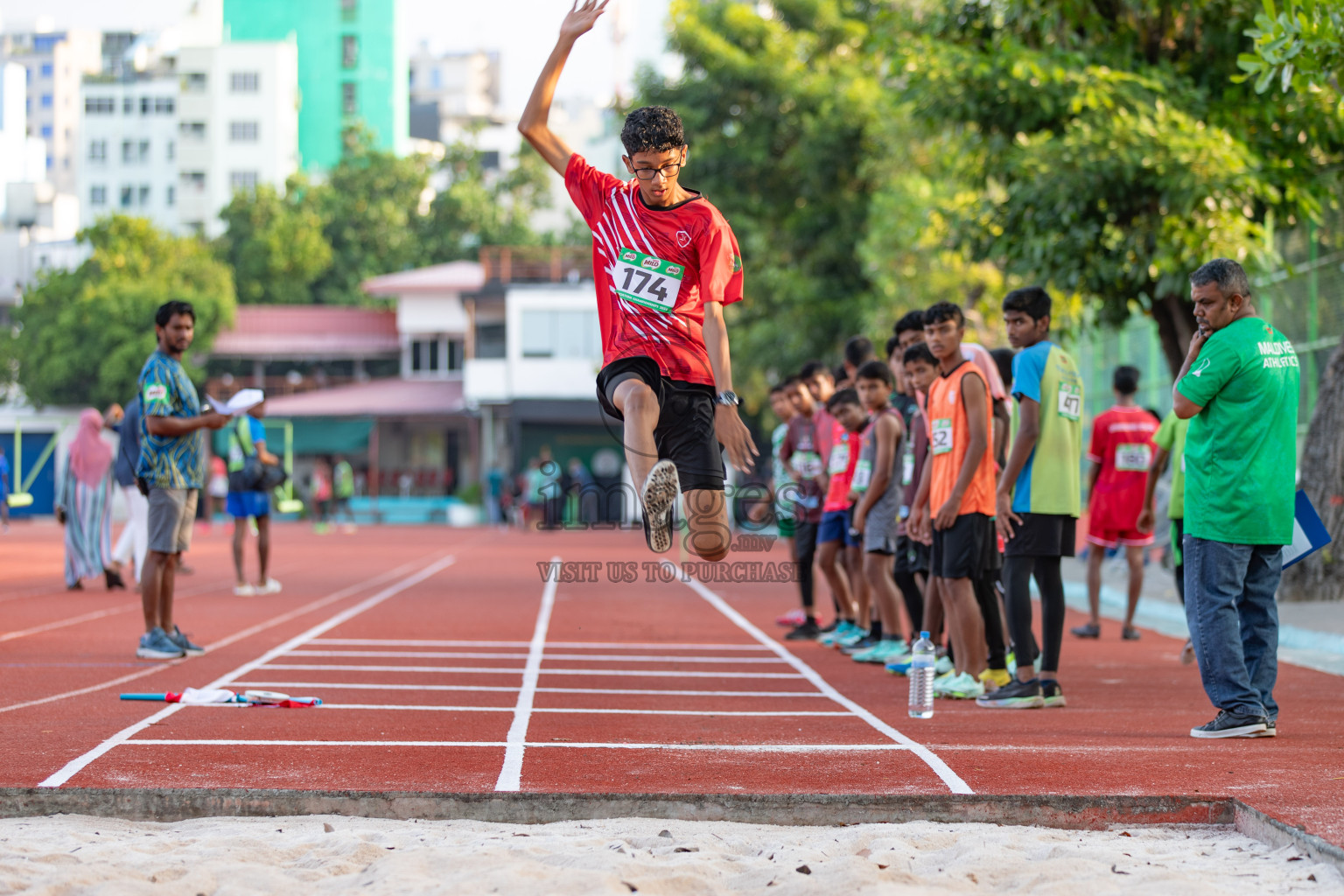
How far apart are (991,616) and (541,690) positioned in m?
2.51

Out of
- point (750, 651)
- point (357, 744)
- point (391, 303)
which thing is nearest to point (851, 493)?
point (750, 651)

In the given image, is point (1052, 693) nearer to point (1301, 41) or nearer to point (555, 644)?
point (1301, 41)

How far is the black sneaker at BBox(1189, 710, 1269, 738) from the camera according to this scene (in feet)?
19.5

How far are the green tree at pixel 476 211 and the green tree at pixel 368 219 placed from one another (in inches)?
38.2

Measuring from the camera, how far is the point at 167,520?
8.20 m

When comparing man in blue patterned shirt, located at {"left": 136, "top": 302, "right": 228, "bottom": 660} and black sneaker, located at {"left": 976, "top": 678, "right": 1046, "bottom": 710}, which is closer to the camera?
black sneaker, located at {"left": 976, "top": 678, "right": 1046, "bottom": 710}

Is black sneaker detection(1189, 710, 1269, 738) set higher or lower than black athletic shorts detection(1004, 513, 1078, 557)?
lower

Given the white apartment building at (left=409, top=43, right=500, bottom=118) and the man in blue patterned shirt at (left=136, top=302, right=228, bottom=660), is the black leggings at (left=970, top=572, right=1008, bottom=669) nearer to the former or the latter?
the man in blue patterned shirt at (left=136, top=302, right=228, bottom=660)

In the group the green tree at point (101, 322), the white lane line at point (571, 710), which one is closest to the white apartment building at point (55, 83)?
the green tree at point (101, 322)

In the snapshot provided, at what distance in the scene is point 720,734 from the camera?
612cm

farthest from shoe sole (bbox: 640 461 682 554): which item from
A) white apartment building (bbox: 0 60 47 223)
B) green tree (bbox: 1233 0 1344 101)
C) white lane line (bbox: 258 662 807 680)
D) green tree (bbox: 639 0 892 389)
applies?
white apartment building (bbox: 0 60 47 223)

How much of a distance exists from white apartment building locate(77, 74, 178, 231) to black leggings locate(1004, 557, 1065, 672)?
82281 mm

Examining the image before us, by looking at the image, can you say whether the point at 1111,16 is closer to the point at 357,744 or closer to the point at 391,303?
the point at 357,744

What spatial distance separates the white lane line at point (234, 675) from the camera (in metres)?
4.98
